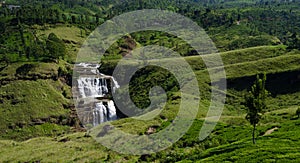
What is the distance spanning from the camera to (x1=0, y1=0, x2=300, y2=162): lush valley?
47156 mm

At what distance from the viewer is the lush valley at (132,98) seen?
155 ft

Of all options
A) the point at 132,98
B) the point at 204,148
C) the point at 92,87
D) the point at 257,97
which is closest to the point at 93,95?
the point at 92,87

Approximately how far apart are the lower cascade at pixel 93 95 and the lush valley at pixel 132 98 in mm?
2828

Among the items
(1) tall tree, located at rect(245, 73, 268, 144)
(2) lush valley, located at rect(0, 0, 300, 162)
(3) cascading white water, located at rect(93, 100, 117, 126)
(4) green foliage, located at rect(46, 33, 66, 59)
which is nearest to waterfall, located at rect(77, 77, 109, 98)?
(2) lush valley, located at rect(0, 0, 300, 162)

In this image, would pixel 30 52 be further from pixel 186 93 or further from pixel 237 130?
pixel 237 130

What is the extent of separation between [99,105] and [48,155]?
32.4 meters

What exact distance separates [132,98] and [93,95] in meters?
13.6

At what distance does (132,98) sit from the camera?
95375mm

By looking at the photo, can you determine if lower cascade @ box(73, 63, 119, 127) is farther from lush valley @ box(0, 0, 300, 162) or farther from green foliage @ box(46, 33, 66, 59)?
green foliage @ box(46, 33, 66, 59)

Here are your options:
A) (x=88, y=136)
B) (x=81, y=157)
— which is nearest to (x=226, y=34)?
(x=88, y=136)

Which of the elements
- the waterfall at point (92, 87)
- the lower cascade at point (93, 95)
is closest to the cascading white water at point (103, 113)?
the lower cascade at point (93, 95)

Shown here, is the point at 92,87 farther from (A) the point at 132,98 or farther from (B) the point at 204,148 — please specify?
(B) the point at 204,148

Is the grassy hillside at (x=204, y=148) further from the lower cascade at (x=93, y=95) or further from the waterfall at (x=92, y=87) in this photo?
the waterfall at (x=92, y=87)

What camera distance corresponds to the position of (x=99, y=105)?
92.4m
